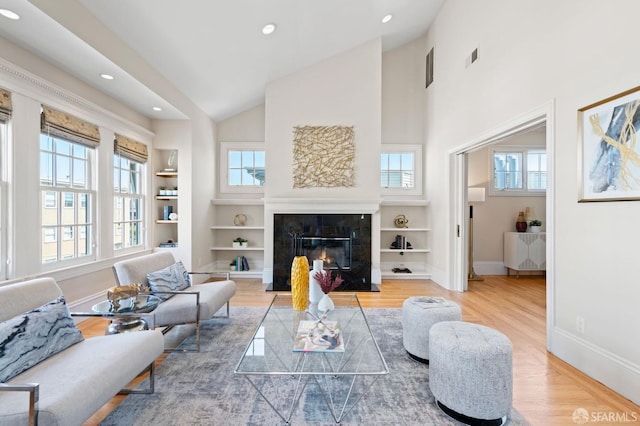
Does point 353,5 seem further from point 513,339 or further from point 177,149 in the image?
point 513,339

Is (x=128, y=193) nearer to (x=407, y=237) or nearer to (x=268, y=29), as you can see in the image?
(x=268, y=29)

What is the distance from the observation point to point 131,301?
2.30 meters

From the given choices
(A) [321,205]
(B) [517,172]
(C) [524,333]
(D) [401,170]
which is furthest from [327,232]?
(B) [517,172]

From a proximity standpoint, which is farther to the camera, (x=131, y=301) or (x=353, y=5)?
(x=353, y=5)

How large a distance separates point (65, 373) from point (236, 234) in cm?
444

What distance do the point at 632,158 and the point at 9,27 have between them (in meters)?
4.56

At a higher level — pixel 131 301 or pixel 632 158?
pixel 632 158

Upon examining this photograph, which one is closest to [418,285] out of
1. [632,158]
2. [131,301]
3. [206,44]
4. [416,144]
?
[416,144]

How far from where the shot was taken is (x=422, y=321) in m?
2.49

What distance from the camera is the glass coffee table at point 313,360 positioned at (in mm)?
1774

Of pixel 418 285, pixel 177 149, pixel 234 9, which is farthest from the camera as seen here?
pixel 418 285

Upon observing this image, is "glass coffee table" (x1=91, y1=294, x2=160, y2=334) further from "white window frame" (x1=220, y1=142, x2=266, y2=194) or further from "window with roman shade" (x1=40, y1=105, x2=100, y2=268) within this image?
"white window frame" (x1=220, y1=142, x2=266, y2=194)

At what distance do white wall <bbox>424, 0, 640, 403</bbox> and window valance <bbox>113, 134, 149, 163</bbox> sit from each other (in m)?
4.63

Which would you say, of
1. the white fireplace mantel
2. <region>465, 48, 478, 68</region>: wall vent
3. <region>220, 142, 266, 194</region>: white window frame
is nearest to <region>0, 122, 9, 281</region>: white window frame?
the white fireplace mantel
